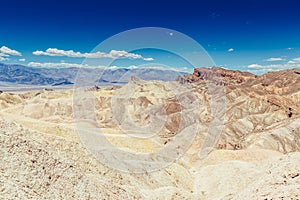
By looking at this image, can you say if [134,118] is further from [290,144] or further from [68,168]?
[68,168]

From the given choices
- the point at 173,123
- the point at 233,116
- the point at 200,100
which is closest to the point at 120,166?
the point at 173,123

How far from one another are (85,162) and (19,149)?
29.0 feet

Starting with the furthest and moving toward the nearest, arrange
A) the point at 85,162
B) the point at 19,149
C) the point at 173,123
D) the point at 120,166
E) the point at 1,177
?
the point at 173,123
the point at 120,166
the point at 85,162
the point at 19,149
the point at 1,177

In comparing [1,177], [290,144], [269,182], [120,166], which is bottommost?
[290,144]

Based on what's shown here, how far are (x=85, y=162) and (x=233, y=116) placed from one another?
11788 centimetres

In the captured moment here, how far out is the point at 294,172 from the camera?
19734 mm

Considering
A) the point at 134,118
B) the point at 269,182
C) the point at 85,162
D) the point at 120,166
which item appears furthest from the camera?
the point at 134,118

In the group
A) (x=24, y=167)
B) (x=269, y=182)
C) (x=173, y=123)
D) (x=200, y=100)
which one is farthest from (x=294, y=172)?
(x=200, y=100)

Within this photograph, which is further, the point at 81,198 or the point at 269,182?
the point at 269,182

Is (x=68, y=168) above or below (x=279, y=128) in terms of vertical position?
above

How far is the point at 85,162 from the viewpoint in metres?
27.1

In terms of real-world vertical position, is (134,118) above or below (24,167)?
below

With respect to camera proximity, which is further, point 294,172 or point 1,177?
point 294,172

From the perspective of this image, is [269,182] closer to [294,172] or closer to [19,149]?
[294,172]
